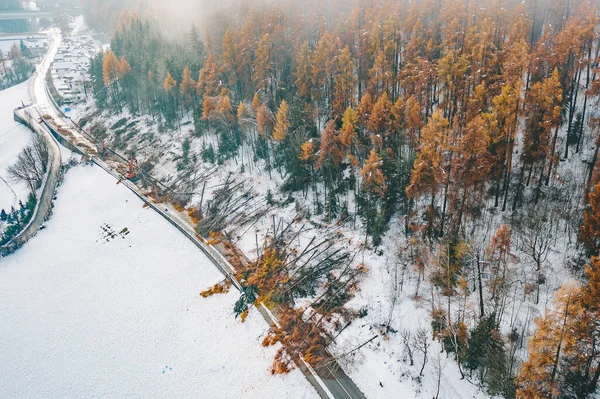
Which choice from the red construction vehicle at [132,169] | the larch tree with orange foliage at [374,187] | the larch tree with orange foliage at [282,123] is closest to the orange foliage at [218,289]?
the larch tree with orange foliage at [374,187]

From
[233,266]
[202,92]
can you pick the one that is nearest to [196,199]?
[233,266]

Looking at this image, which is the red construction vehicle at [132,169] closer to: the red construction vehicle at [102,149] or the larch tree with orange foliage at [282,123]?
the red construction vehicle at [102,149]

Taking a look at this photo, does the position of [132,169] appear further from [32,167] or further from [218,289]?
[218,289]

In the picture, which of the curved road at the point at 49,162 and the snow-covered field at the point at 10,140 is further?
the snow-covered field at the point at 10,140

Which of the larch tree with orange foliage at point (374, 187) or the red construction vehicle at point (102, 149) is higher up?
the larch tree with orange foliage at point (374, 187)

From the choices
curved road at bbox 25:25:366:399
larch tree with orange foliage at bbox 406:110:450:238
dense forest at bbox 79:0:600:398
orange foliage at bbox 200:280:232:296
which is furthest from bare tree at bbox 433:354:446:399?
orange foliage at bbox 200:280:232:296
